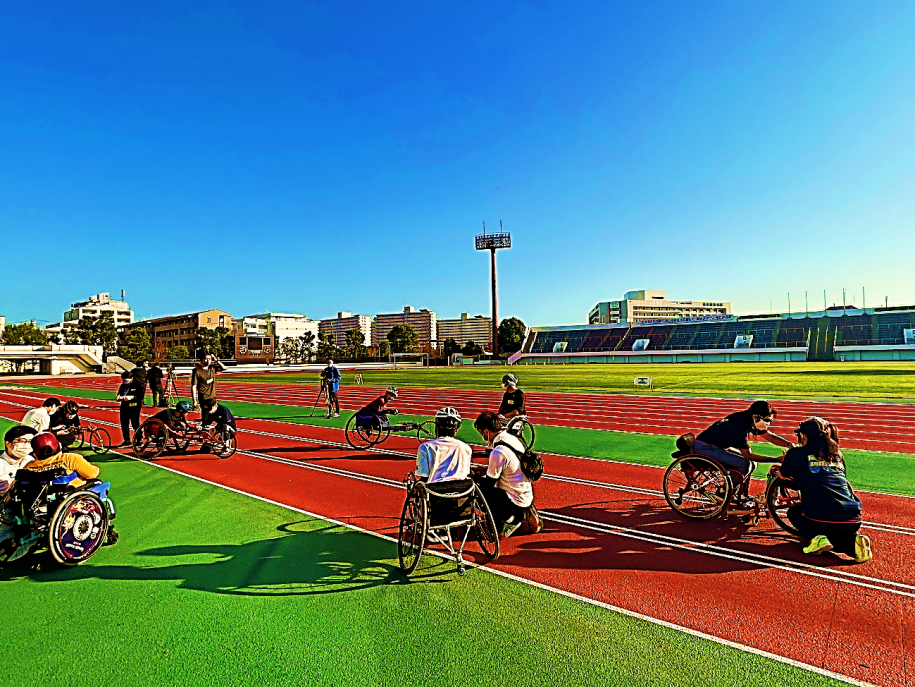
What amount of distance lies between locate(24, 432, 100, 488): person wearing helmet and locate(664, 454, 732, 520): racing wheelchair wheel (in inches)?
266

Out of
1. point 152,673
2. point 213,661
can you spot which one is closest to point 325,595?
point 213,661

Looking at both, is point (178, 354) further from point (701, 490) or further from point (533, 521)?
point (701, 490)

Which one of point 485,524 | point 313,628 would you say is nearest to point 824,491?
point 485,524

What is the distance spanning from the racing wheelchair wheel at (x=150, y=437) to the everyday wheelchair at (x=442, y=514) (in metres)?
7.73

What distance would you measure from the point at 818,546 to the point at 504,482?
3.30 m

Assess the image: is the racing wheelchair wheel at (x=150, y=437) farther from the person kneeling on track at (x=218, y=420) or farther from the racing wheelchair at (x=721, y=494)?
the racing wheelchair at (x=721, y=494)

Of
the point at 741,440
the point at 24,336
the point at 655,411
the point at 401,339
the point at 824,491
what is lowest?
the point at 655,411

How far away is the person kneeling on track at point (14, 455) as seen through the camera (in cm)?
544

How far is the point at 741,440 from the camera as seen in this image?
659 cm

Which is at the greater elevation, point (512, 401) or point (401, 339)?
point (401, 339)

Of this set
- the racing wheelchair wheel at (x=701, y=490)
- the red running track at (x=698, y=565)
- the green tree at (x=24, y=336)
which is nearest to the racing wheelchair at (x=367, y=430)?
the red running track at (x=698, y=565)

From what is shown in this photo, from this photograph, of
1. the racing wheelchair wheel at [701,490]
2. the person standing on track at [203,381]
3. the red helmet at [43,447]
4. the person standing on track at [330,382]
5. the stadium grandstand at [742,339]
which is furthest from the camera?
the stadium grandstand at [742,339]

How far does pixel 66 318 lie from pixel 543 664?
21376 cm

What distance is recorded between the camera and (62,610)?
4.48 m
